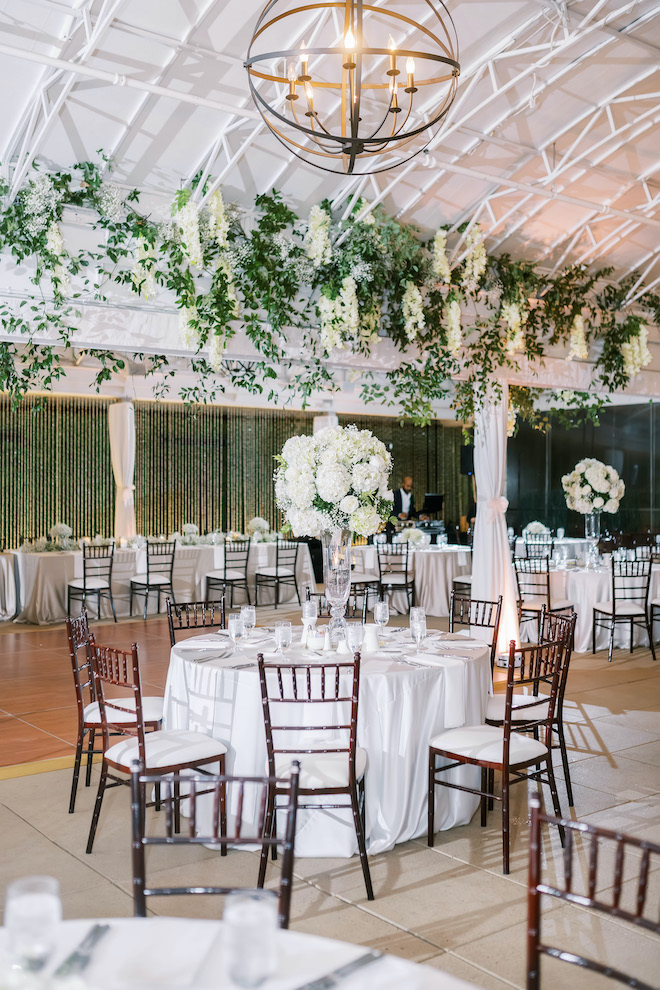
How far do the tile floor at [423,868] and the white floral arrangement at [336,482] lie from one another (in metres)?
1.66

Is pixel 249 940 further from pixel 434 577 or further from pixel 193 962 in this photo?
pixel 434 577

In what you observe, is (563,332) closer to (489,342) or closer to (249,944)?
(489,342)

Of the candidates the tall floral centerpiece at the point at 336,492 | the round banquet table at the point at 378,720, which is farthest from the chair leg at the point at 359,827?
the tall floral centerpiece at the point at 336,492

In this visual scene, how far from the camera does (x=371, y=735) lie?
425 centimetres

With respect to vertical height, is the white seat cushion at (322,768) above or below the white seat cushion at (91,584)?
below

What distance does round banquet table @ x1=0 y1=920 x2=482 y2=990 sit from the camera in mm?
1634

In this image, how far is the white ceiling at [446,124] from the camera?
575 cm

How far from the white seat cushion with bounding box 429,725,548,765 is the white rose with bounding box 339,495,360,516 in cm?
124

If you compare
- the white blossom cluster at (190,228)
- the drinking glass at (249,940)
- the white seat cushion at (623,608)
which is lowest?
the white seat cushion at (623,608)

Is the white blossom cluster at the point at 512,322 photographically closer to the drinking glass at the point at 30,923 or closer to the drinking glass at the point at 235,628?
the drinking glass at the point at 235,628

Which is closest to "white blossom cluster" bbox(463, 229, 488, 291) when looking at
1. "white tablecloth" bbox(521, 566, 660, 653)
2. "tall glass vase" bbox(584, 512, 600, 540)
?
"white tablecloth" bbox(521, 566, 660, 653)

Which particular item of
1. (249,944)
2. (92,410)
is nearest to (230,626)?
(249,944)

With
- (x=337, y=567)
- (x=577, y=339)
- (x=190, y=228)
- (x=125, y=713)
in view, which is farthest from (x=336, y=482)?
(x=577, y=339)

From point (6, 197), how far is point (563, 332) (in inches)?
224
